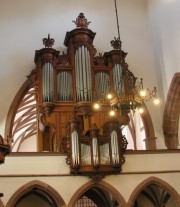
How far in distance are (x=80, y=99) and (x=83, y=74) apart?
103cm

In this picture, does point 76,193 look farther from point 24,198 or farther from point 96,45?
point 96,45

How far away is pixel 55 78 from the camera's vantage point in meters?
17.0

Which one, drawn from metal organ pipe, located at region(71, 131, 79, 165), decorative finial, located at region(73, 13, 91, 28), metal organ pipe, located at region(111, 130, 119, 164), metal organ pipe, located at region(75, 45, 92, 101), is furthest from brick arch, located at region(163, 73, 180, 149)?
metal organ pipe, located at region(71, 131, 79, 165)

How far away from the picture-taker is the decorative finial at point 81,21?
57.6 ft

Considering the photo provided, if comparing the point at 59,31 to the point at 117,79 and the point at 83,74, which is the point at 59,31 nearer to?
the point at 83,74

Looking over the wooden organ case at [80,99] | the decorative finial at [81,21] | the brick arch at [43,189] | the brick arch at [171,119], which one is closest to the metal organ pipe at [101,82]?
the wooden organ case at [80,99]

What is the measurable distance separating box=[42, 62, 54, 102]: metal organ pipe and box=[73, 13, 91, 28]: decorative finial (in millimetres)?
1980

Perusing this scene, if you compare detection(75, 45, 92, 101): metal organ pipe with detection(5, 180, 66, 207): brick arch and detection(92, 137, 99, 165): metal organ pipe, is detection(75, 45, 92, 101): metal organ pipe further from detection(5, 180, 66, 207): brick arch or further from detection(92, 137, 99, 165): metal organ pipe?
detection(5, 180, 66, 207): brick arch

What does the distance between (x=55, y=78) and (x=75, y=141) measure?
3216 millimetres

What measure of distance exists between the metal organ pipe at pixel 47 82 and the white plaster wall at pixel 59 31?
1.10 meters

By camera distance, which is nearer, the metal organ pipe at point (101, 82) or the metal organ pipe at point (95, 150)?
the metal organ pipe at point (95, 150)

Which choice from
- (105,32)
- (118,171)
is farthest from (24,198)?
(105,32)

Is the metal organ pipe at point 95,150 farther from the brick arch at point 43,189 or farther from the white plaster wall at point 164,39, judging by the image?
the white plaster wall at point 164,39

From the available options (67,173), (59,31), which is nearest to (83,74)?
(59,31)
